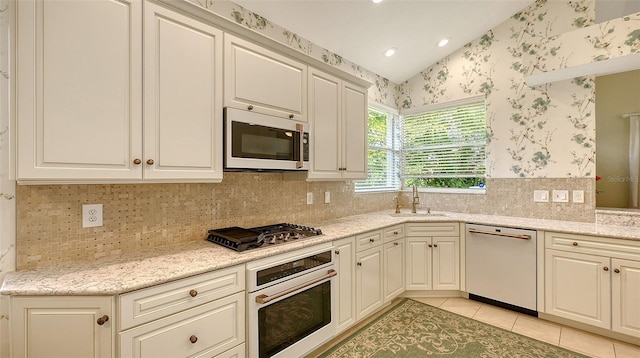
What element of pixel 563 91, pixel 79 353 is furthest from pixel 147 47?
pixel 563 91

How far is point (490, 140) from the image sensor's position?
3.40 meters

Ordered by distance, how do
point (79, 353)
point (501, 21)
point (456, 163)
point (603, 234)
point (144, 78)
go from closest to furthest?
1. point (79, 353)
2. point (144, 78)
3. point (603, 234)
4. point (501, 21)
5. point (456, 163)

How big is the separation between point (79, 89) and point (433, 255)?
319 centimetres

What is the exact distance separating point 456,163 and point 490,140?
0.48 m

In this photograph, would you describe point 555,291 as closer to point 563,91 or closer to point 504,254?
point 504,254

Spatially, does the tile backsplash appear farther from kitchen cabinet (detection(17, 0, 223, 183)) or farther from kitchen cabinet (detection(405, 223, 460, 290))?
kitchen cabinet (detection(405, 223, 460, 290))

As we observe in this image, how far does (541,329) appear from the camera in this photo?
8.24 ft

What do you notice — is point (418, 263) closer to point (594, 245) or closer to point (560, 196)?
point (594, 245)

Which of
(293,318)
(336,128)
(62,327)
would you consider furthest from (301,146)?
(62,327)

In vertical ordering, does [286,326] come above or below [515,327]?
above

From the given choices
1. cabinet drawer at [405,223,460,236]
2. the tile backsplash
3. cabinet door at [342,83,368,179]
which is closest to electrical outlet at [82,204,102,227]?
the tile backsplash

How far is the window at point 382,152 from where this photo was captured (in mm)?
3723

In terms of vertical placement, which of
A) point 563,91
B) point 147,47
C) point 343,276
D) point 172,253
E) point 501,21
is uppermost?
point 501,21

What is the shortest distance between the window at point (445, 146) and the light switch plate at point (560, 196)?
72 cm
